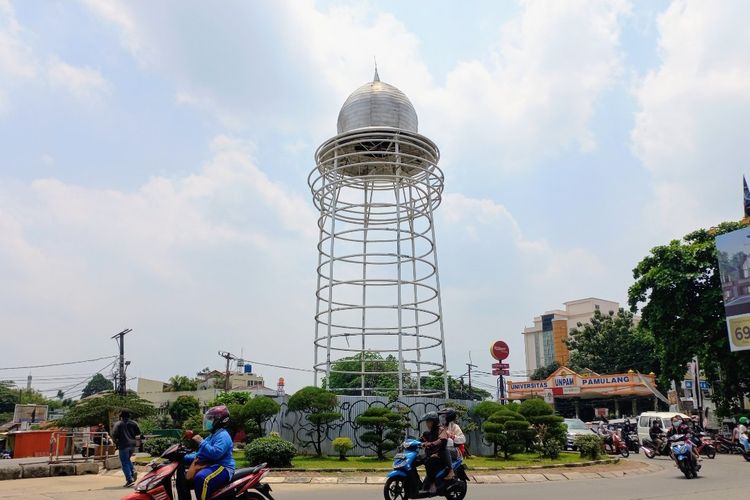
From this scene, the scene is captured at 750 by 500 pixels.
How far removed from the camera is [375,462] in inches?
750

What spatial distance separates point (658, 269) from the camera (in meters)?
35.7

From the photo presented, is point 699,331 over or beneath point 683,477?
over

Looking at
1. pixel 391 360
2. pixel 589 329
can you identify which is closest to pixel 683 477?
pixel 391 360

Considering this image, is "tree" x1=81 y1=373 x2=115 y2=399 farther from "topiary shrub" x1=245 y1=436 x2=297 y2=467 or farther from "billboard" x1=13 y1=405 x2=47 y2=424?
"topiary shrub" x1=245 y1=436 x2=297 y2=467

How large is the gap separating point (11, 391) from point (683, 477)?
89.8 metres

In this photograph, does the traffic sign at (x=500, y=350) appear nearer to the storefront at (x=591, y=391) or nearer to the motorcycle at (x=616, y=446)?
the motorcycle at (x=616, y=446)

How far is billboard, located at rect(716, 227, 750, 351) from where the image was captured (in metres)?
31.4

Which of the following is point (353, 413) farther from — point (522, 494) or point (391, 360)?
point (391, 360)

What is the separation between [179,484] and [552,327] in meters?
122

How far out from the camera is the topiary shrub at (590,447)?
69.0 ft

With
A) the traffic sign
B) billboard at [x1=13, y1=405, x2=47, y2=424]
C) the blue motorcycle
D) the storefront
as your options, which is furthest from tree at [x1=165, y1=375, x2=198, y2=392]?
the blue motorcycle

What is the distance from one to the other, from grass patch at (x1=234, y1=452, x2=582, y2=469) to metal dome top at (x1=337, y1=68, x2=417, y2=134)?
12.0m

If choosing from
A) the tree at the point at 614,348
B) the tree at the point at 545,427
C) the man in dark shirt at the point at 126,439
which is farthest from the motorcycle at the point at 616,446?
the tree at the point at 614,348

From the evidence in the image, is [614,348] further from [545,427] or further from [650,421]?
[545,427]
